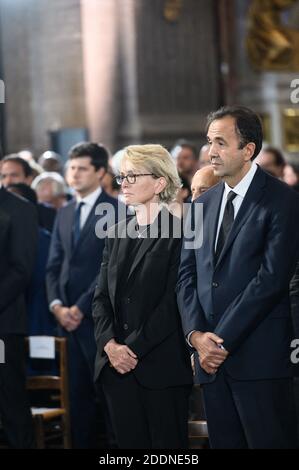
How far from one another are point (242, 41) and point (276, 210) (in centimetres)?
844

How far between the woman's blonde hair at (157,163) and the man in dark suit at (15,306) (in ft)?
3.87

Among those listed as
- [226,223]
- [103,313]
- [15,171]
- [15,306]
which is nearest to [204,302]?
[226,223]

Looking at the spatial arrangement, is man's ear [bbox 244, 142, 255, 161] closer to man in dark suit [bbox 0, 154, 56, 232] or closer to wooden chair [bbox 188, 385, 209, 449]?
wooden chair [bbox 188, 385, 209, 449]

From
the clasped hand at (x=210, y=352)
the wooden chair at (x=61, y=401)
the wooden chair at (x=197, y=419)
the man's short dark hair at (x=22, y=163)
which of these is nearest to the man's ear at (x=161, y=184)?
the clasped hand at (x=210, y=352)

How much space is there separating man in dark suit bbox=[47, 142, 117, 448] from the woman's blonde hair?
1403 millimetres

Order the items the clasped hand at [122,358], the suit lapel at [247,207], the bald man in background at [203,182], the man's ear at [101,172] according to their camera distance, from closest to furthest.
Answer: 1. the suit lapel at [247,207]
2. the clasped hand at [122,358]
3. the bald man in background at [203,182]
4. the man's ear at [101,172]

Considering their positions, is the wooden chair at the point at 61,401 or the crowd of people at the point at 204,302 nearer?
the crowd of people at the point at 204,302

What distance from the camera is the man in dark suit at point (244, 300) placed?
4.02m

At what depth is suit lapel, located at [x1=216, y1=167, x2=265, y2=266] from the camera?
412 cm

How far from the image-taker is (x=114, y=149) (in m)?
11.0

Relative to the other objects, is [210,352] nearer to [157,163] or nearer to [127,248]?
[127,248]

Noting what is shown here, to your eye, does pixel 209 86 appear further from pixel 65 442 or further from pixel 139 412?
pixel 139 412

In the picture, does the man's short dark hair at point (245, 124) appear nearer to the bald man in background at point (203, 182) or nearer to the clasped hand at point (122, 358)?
the bald man in background at point (203, 182)
